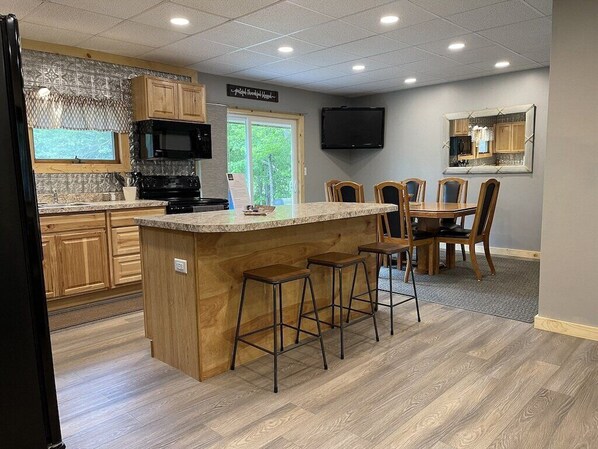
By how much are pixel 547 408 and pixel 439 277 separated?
110 inches

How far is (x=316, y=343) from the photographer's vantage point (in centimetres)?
307

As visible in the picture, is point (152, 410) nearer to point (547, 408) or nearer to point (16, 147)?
point (16, 147)

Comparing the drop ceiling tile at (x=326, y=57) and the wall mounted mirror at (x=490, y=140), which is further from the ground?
the drop ceiling tile at (x=326, y=57)

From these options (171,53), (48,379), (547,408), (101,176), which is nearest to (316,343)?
(547,408)

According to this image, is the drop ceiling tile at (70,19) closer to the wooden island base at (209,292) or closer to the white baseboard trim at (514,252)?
the wooden island base at (209,292)

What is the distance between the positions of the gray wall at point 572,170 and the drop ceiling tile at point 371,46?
175cm

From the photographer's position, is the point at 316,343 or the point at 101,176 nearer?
the point at 316,343

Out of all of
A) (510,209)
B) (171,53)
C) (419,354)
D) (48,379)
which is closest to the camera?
(48,379)

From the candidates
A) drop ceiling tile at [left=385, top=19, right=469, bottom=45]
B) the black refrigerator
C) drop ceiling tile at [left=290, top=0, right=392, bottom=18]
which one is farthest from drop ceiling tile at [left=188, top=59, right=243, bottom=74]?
the black refrigerator

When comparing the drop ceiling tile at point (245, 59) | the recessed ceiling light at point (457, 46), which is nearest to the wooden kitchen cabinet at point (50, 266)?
the drop ceiling tile at point (245, 59)

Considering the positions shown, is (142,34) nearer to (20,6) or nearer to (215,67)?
(20,6)

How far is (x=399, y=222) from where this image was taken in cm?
464

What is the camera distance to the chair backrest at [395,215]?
4461 mm

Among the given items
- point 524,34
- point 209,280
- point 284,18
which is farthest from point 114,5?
point 524,34
